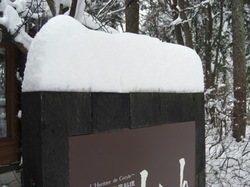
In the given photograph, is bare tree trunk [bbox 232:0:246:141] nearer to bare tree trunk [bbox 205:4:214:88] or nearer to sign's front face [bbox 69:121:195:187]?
bare tree trunk [bbox 205:4:214:88]

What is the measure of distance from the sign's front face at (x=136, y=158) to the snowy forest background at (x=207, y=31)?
151 centimetres

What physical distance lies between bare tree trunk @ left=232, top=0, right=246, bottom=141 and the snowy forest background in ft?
0.08

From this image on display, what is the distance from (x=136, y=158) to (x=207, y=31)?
429 inches

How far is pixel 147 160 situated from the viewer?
1949 millimetres

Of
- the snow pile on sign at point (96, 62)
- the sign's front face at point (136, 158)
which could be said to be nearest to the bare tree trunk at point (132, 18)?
the snow pile on sign at point (96, 62)

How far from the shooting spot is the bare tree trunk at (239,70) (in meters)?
7.08

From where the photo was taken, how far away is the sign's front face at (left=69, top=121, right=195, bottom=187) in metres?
1.53

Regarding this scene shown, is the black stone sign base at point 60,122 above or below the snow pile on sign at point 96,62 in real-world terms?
below

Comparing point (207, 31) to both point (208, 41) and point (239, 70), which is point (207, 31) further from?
point (239, 70)

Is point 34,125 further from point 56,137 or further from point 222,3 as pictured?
point 222,3

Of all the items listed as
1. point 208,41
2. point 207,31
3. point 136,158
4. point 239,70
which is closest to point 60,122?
point 136,158

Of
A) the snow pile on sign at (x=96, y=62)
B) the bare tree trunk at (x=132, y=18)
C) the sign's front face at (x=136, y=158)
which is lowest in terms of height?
the sign's front face at (x=136, y=158)

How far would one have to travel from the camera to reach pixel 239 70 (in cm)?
722

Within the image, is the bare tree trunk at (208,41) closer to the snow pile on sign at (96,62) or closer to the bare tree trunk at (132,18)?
the bare tree trunk at (132,18)
